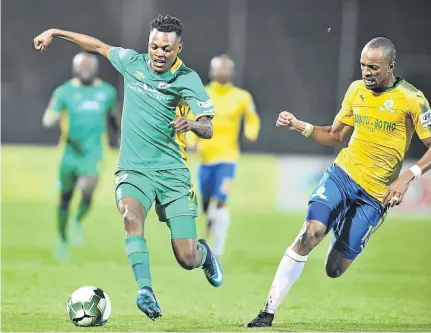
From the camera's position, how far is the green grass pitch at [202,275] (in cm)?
840

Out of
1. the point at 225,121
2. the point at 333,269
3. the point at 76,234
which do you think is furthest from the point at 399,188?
the point at 76,234

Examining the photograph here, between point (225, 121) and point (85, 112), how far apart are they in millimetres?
1894

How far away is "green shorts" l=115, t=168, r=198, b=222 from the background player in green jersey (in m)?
5.90

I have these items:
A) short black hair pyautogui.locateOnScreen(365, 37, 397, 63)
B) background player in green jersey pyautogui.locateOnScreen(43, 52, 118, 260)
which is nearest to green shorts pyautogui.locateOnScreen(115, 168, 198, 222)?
short black hair pyautogui.locateOnScreen(365, 37, 397, 63)

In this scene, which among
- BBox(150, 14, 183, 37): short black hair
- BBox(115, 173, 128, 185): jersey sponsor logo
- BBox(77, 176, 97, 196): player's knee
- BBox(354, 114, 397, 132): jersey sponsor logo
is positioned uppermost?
BBox(150, 14, 183, 37): short black hair

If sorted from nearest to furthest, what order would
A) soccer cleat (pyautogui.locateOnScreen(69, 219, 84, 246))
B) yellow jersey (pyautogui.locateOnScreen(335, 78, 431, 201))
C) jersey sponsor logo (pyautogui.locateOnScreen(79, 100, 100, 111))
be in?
yellow jersey (pyautogui.locateOnScreen(335, 78, 431, 201)) → jersey sponsor logo (pyautogui.locateOnScreen(79, 100, 100, 111)) → soccer cleat (pyautogui.locateOnScreen(69, 219, 84, 246))

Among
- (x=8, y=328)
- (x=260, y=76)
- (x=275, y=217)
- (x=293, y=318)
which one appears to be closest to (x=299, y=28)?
(x=260, y=76)

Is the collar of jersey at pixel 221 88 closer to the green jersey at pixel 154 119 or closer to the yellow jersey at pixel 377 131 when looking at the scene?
the yellow jersey at pixel 377 131

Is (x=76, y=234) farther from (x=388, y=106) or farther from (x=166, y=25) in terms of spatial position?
(x=388, y=106)

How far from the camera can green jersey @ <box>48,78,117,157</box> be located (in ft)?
45.3

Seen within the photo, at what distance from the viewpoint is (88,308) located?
7395mm

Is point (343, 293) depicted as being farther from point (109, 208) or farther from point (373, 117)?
point (109, 208)

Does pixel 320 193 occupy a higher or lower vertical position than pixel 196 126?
lower

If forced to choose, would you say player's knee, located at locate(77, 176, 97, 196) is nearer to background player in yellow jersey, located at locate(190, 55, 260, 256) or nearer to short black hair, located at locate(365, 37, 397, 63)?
background player in yellow jersey, located at locate(190, 55, 260, 256)
